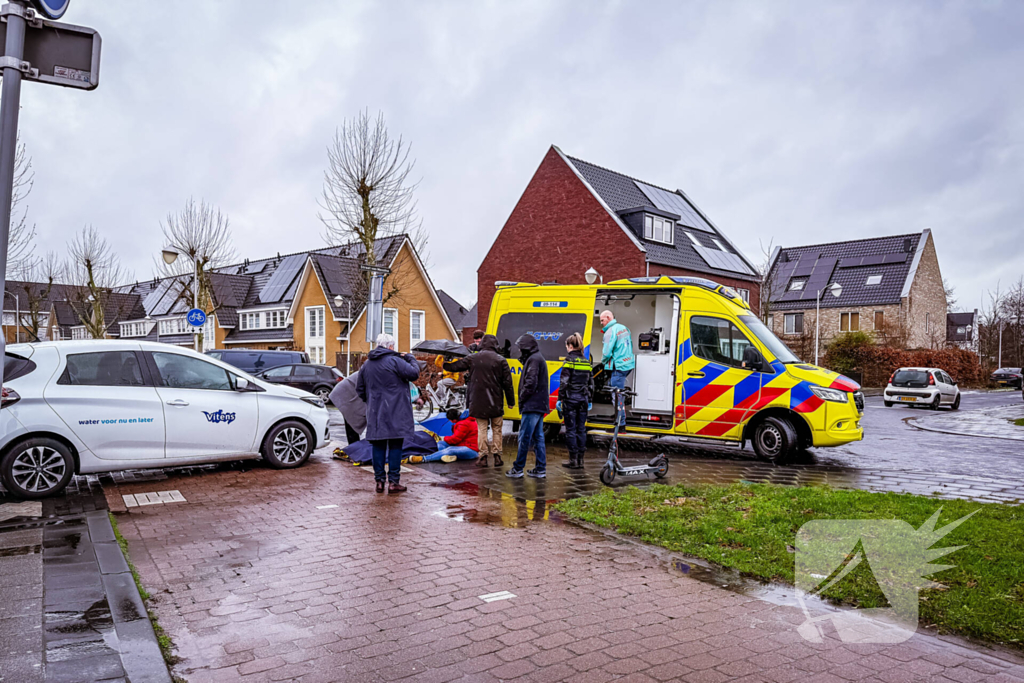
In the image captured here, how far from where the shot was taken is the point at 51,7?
10.2ft

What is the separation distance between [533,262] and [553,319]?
24041 mm

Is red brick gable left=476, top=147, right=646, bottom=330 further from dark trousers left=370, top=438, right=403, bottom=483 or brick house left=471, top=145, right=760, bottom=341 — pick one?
dark trousers left=370, top=438, right=403, bottom=483

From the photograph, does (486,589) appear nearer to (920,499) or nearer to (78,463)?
(920,499)

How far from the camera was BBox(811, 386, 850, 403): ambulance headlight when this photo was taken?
34.0 ft

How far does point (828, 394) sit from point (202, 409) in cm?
864

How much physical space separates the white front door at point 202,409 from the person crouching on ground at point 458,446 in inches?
93.8

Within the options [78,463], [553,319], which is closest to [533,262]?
[553,319]

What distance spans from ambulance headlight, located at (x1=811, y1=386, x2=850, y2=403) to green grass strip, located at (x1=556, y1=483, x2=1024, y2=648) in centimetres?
277

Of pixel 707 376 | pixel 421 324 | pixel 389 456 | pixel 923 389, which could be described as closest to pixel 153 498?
pixel 389 456

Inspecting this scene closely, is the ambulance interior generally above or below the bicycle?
above

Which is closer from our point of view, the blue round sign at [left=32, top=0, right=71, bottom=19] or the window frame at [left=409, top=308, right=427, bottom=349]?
the blue round sign at [left=32, top=0, right=71, bottom=19]

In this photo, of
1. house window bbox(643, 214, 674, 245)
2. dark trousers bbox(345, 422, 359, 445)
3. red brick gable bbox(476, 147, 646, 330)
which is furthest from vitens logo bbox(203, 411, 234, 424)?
house window bbox(643, 214, 674, 245)

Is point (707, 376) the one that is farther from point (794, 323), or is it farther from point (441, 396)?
point (794, 323)

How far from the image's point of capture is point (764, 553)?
18.0 feet
